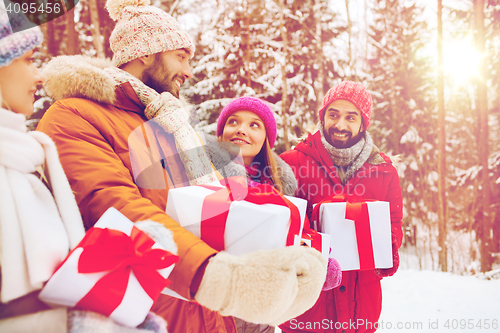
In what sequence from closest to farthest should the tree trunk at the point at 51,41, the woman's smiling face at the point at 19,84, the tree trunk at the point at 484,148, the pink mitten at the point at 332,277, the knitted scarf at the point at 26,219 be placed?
the knitted scarf at the point at 26,219, the woman's smiling face at the point at 19,84, the pink mitten at the point at 332,277, the tree trunk at the point at 51,41, the tree trunk at the point at 484,148

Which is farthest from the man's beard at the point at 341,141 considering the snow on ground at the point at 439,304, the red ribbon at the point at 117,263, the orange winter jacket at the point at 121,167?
the snow on ground at the point at 439,304

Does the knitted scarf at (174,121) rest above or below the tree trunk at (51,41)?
below

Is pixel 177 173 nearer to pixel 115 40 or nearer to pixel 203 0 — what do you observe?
pixel 115 40

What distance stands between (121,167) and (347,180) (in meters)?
2.02

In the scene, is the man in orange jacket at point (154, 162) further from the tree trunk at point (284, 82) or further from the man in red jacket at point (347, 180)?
the tree trunk at point (284, 82)

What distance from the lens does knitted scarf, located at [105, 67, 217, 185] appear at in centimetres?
127

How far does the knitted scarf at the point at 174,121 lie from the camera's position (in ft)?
4.18

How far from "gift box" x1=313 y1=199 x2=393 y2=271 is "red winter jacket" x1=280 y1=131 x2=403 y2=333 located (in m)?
0.19

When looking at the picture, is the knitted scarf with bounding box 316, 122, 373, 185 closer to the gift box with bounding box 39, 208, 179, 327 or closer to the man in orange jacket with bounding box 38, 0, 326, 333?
the man in orange jacket with bounding box 38, 0, 326, 333

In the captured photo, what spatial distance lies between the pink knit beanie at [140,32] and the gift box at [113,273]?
3.65 ft

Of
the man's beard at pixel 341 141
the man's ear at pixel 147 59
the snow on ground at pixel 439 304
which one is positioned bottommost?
the snow on ground at pixel 439 304

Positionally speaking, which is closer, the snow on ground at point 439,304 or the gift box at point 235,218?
the gift box at point 235,218

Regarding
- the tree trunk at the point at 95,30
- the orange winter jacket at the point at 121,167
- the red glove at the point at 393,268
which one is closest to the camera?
the orange winter jacket at the point at 121,167

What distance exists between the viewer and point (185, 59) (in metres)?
1.67
